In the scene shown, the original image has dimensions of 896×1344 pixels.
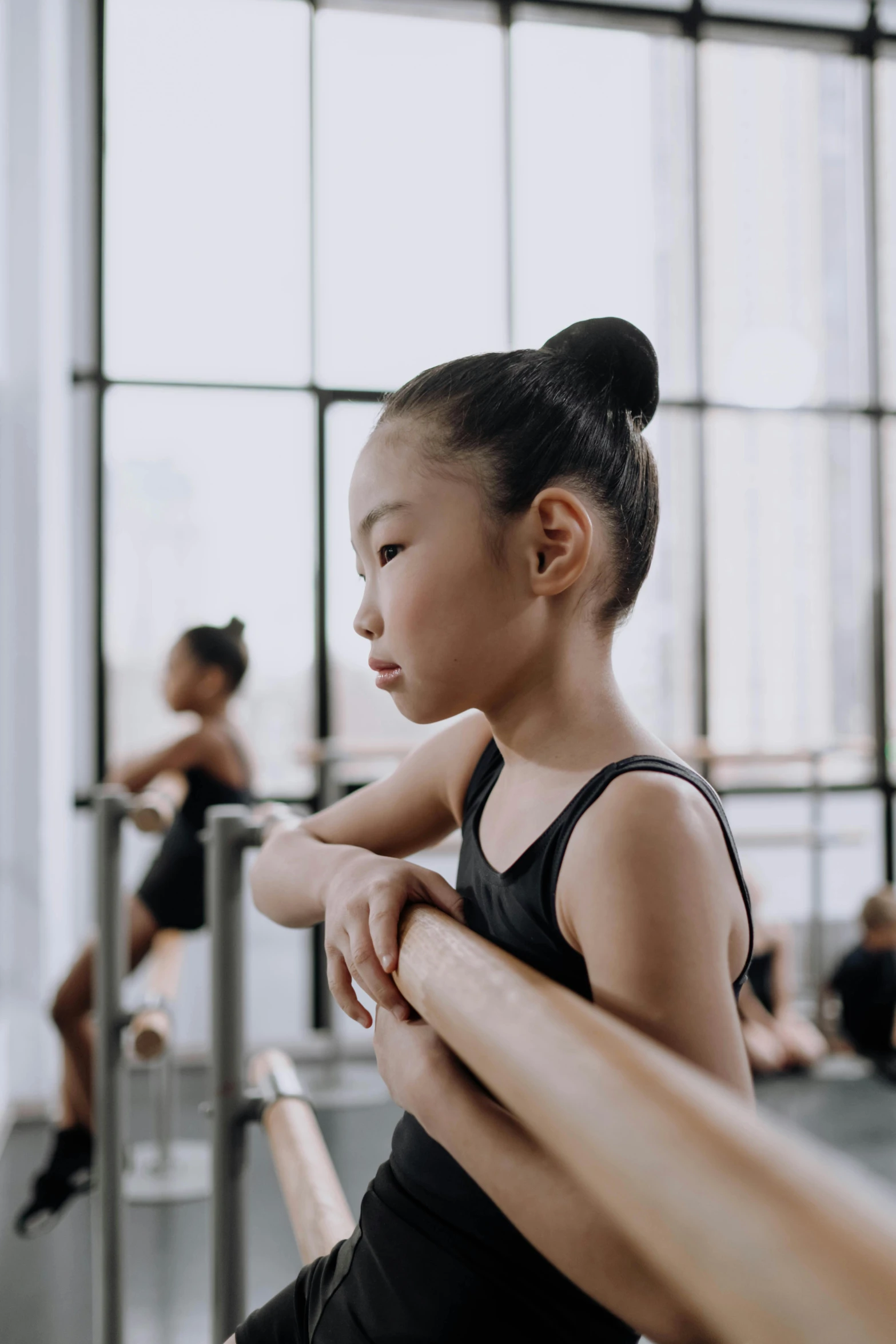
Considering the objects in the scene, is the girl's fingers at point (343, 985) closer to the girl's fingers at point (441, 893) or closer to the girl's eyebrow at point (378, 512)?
the girl's fingers at point (441, 893)

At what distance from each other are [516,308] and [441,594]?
149 inches

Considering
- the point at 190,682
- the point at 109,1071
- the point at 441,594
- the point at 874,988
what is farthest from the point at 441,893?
the point at 874,988

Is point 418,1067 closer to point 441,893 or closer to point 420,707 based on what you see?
point 441,893

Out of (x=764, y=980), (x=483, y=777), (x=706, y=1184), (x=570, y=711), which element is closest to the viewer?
(x=706, y=1184)

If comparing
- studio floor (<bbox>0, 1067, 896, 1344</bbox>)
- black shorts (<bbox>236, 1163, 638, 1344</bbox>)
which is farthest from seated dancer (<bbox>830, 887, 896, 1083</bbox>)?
black shorts (<bbox>236, 1163, 638, 1344</bbox>)

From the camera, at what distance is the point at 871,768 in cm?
455

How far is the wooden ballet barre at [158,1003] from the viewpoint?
1.74 m

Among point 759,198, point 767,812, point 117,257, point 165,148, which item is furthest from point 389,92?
point 767,812

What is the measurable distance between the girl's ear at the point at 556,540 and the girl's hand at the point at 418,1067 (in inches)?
10.3

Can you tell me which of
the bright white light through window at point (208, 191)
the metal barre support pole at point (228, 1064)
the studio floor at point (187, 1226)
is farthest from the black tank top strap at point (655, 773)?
the bright white light through window at point (208, 191)

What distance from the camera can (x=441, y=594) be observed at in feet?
2.08

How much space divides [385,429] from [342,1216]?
0.59 meters

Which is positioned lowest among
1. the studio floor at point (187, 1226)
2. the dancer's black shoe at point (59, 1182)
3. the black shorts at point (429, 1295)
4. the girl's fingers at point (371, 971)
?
the studio floor at point (187, 1226)

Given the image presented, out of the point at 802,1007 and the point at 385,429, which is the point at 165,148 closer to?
the point at 385,429
